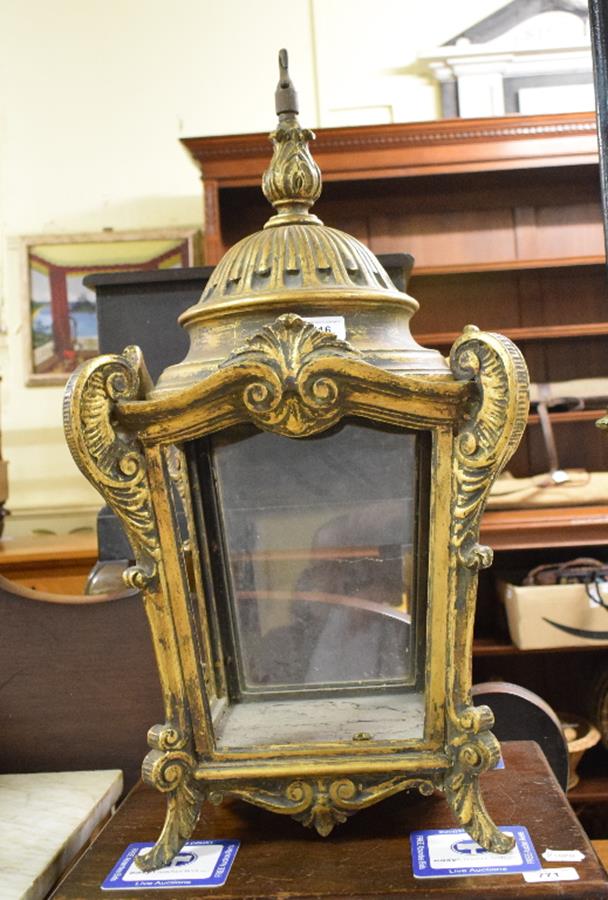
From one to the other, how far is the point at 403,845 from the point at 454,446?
420 mm

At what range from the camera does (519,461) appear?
319 cm

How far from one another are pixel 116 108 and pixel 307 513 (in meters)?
2.86

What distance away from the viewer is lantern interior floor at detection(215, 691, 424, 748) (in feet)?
3.24

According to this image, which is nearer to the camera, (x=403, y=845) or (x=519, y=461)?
(x=403, y=845)

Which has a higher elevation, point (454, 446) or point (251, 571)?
point (454, 446)

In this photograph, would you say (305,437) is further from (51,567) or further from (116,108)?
(116,108)

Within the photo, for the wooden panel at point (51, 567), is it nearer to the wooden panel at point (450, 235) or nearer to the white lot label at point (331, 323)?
the wooden panel at point (450, 235)

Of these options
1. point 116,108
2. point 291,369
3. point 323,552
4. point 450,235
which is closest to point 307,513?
point 323,552

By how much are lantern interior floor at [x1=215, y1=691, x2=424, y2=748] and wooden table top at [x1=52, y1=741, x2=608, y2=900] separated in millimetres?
109

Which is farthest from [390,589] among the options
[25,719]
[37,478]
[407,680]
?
[37,478]

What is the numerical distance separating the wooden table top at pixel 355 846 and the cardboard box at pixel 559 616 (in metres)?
1.40

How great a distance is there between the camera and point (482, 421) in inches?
35.5

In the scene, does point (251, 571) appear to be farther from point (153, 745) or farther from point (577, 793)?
point (577, 793)

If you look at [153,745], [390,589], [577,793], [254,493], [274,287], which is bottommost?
[577,793]
